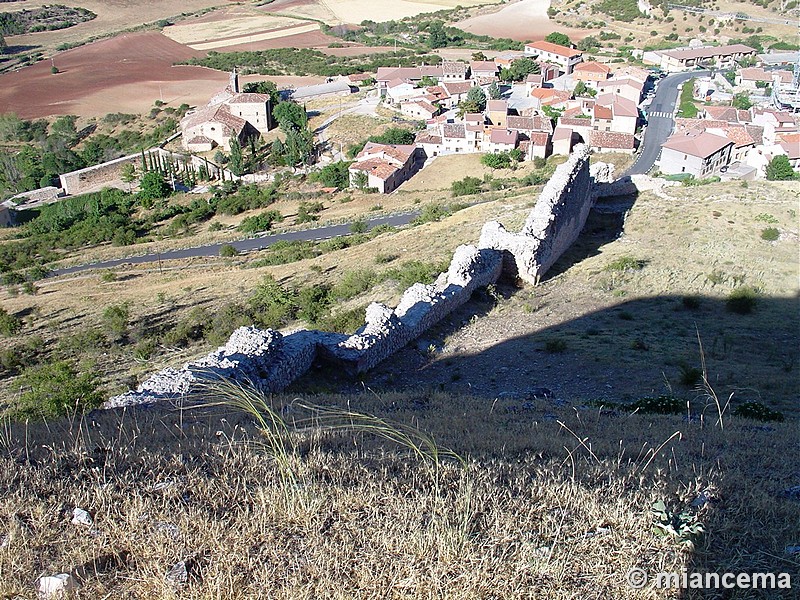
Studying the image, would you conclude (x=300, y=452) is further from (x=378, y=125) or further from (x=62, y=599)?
(x=378, y=125)

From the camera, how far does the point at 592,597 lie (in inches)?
158

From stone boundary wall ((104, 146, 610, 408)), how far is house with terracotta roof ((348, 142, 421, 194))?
1083 inches

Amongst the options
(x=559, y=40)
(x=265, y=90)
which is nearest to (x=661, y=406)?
(x=265, y=90)

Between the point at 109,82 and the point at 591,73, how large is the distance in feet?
193

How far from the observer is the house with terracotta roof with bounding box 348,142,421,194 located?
1887 inches

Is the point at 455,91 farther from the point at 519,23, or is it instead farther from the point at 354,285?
the point at 354,285

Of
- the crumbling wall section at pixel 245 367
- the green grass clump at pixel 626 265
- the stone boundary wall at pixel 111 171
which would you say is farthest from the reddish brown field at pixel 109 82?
the crumbling wall section at pixel 245 367

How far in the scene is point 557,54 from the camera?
79375 millimetres

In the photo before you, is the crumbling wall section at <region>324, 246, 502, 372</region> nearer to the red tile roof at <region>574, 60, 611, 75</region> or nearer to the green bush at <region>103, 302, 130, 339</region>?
the green bush at <region>103, 302, 130, 339</region>

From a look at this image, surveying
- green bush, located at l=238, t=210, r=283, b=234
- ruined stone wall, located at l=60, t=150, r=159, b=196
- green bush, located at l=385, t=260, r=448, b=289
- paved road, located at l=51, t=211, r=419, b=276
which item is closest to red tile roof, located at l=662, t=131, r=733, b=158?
paved road, located at l=51, t=211, r=419, b=276

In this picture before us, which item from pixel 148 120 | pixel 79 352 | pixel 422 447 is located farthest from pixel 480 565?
pixel 148 120

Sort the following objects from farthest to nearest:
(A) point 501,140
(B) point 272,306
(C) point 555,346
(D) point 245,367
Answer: (A) point 501,140 → (B) point 272,306 → (C) point 555,346 → (D) point 245,367

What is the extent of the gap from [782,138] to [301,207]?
35639mm

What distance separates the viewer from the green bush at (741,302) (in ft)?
49.3
